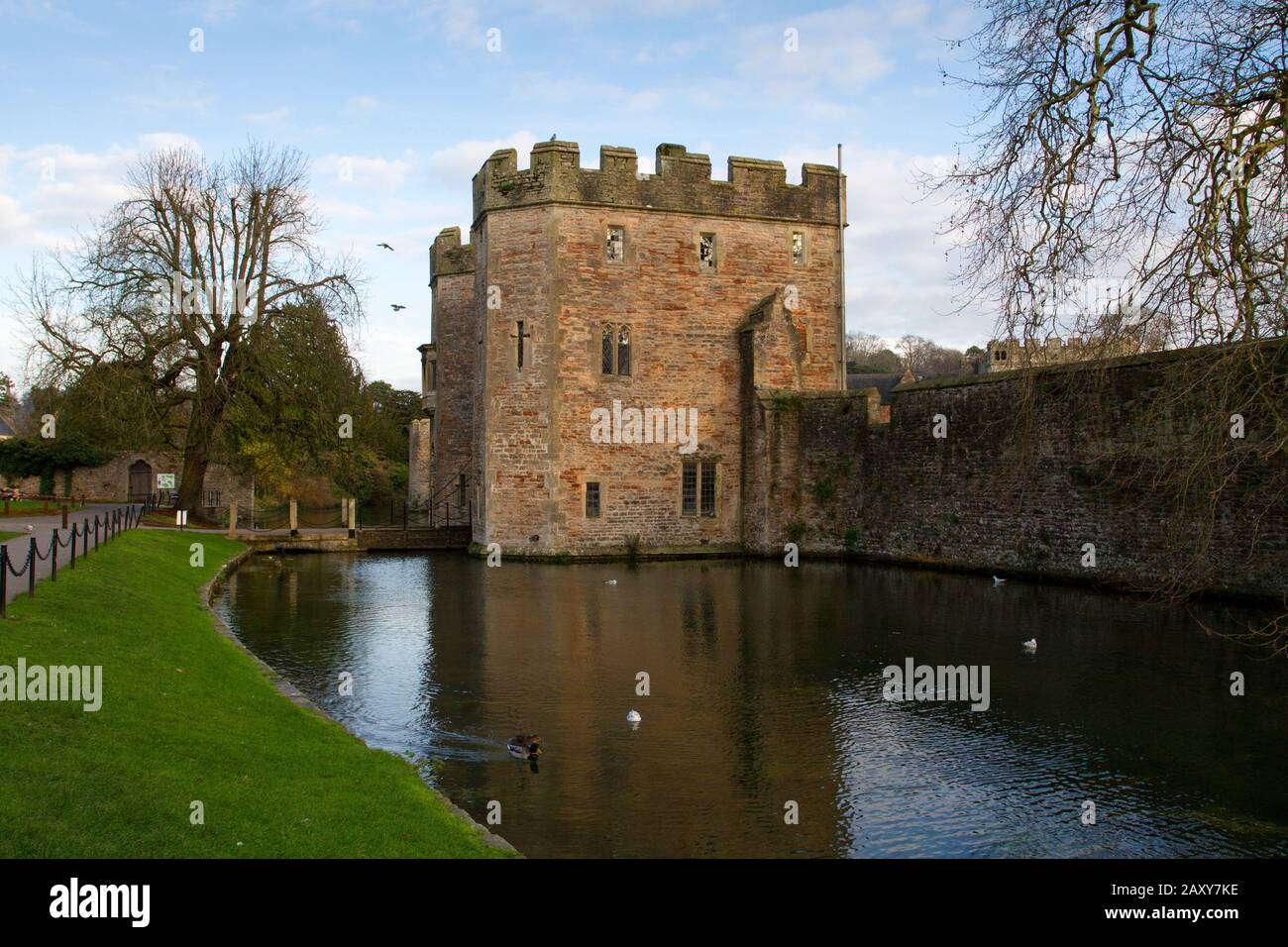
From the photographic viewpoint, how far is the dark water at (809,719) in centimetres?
731

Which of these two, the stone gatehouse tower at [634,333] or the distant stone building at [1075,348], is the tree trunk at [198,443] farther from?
the distant stone building at [1075,348]

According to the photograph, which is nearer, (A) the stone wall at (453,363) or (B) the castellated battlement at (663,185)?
(B) the castellated battlement at (663,185)

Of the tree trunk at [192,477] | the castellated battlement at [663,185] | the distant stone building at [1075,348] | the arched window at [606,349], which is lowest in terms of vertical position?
the tree trunk at [192,477]

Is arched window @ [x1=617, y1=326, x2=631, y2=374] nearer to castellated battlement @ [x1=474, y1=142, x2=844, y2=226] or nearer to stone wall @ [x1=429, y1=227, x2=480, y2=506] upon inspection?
castellated battlement @ [x1=474, y1=142, x2=844, y2=226]

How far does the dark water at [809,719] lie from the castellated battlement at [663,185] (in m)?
12.6

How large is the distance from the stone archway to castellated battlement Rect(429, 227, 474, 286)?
17.2 m

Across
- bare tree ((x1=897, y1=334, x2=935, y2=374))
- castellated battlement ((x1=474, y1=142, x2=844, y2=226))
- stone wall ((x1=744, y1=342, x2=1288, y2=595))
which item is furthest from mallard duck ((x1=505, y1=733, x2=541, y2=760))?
bare tree ((x1=897, y1=334, x2=935, y2=374))

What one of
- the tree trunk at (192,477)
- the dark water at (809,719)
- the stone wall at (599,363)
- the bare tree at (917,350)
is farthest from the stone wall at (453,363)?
the bare tree at (917,350)

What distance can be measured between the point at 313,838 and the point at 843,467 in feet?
73.6

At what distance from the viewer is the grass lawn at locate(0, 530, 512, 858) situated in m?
5.70

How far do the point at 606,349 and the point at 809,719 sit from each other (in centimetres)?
1824
